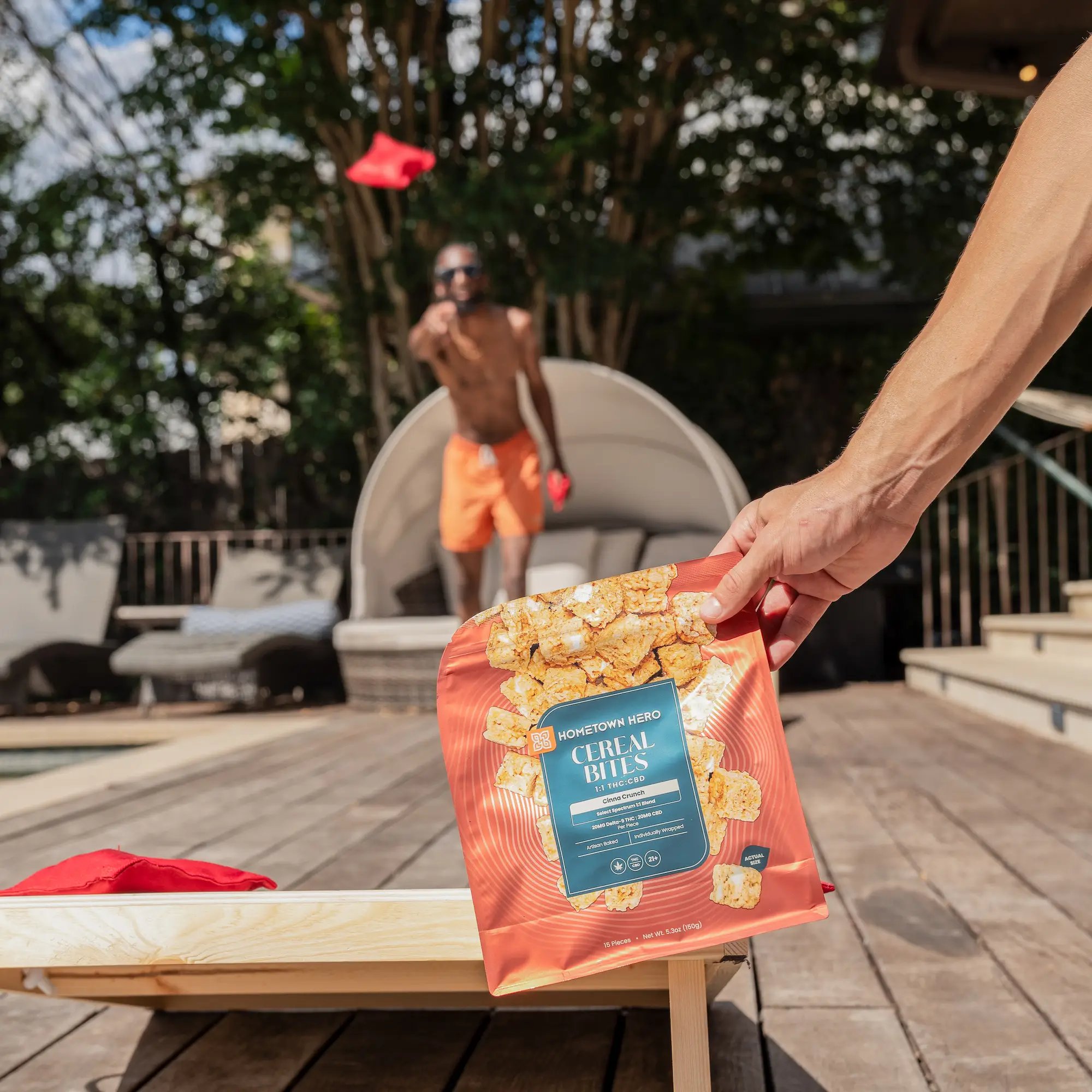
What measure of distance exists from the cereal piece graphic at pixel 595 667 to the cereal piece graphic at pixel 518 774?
87 mm

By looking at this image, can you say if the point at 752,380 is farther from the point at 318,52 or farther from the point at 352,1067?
the point at 352,1067

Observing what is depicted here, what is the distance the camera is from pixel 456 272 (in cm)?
435

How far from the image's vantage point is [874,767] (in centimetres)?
368

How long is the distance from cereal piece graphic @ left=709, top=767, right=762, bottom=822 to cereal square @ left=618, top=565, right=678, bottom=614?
0.50 feet

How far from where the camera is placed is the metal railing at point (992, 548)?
7352mm

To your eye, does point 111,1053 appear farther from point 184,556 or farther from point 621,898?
point 184,556

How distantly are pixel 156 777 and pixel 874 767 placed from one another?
2367 millimetres

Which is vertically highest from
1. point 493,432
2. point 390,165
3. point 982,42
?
point 390,165

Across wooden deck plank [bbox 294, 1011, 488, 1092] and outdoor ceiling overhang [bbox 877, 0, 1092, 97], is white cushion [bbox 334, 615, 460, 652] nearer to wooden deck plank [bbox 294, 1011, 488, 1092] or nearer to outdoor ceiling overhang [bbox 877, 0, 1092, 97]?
outdoor ceiling overhang [bbox 877, 0, 1092, 97]

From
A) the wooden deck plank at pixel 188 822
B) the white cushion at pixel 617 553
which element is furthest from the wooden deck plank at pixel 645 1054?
the white cushion at pixel 617 553

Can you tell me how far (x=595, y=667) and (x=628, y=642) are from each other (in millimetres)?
37

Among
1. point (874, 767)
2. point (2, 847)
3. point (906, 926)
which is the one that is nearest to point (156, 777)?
point (2, 847)

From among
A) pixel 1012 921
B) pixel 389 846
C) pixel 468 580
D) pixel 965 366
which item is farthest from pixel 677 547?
pixel 965 366

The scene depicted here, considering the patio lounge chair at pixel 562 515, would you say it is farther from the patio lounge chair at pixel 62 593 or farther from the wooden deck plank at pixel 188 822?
the wooden deck plank at pixel 188 822
